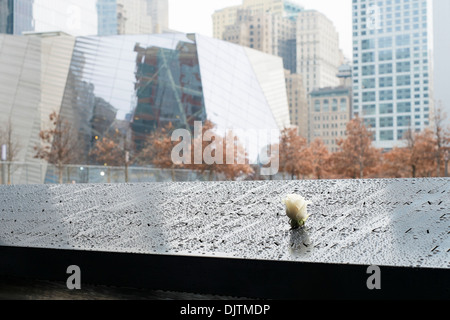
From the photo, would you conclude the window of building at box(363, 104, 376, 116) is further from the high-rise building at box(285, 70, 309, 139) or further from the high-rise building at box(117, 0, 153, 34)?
the high-rise building at box(117, 0, 153, 34)

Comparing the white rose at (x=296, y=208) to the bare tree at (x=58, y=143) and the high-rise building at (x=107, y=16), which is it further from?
the high-rise building at (x=107, y=16)

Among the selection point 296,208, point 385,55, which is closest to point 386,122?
point 385,55

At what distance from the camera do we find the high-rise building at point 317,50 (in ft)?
158

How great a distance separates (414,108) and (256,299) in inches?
1571

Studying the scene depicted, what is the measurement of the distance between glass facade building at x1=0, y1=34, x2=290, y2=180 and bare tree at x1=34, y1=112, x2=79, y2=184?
1.37ft

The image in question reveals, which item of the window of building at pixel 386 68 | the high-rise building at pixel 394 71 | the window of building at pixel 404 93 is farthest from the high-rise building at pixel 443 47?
the window of building at pixel 386 68

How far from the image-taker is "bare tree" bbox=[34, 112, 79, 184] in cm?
2870

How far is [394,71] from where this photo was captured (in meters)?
40.0

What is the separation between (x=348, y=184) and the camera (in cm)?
348

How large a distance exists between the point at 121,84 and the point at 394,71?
69.2ft

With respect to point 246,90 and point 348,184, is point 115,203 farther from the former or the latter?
point 246,90

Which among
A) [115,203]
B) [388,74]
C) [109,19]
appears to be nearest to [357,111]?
[388,74]

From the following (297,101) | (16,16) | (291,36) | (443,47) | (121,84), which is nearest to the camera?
(121,84)

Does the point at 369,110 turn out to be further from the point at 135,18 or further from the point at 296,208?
the point at 296,208
